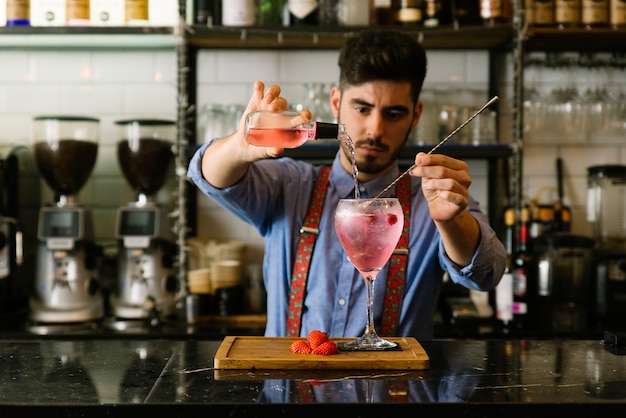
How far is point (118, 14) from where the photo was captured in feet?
10.2

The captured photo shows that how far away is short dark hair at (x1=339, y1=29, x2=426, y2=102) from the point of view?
2029mm

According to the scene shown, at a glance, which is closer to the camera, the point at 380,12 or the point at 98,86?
the point at 380,12

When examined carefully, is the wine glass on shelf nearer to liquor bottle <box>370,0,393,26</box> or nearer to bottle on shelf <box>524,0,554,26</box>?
liquor bottle <box>370,0,393,26</box>

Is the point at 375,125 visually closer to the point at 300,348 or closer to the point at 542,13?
the point at 300,348

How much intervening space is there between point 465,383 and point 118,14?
7.75 feet

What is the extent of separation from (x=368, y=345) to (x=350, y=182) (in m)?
0.75

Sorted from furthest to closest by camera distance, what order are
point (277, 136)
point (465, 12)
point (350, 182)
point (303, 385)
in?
point (465, 12), point (350, 182), point (277, 136), point (303, 385)

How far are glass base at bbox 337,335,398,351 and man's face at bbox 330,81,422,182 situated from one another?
27.2 inches

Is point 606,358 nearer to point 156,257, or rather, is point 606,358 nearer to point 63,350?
point 63,350

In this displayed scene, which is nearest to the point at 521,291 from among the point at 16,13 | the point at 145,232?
the point at 145,232

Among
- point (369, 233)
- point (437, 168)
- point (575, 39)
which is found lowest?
point (369, 233)

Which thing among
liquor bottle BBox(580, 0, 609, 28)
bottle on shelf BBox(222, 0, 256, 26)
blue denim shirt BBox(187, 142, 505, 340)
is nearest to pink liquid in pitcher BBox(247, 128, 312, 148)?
blue denim shirt BBox(187, 142, 505, 340)

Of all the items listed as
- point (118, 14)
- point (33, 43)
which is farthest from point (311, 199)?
point (33, 43)

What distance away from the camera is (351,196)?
2098 millimetres
